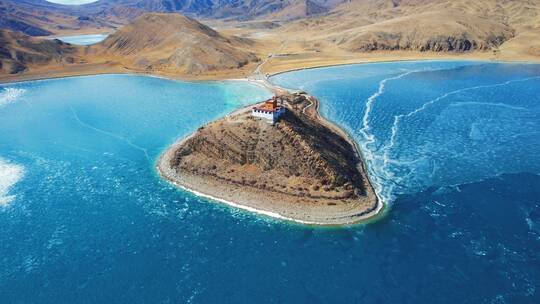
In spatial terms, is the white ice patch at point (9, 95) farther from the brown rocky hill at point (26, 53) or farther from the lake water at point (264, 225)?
the brown rocky hill at point (26, 53)

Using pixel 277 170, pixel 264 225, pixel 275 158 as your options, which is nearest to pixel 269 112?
pixel 275 158

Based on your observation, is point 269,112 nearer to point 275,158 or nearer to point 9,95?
point 275,158

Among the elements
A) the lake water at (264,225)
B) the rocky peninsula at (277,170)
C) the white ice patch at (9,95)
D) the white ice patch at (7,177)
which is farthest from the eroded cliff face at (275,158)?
the white ice patch at (9,95)

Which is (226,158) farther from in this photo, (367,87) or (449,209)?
(367,87)

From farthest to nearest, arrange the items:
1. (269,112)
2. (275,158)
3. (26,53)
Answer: (26,53) < (269,112) < (275,158)

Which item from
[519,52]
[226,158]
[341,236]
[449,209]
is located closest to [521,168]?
[449,209]

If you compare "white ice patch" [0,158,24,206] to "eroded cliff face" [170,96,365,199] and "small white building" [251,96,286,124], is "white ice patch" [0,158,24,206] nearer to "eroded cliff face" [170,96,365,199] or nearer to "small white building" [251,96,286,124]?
"eroded cliff face" [170,96,365,199]

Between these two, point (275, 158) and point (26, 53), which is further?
point (26, 53)
